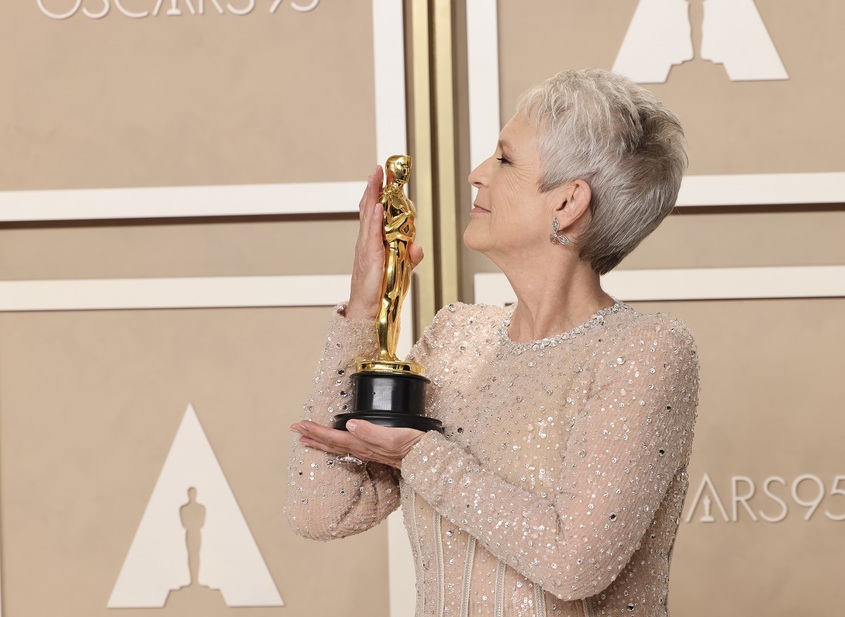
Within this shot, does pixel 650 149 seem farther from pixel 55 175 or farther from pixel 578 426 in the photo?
pixel 55 175

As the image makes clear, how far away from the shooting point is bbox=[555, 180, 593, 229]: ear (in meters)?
1.45

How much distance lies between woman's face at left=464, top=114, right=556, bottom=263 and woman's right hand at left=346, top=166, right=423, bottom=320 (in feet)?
0.40

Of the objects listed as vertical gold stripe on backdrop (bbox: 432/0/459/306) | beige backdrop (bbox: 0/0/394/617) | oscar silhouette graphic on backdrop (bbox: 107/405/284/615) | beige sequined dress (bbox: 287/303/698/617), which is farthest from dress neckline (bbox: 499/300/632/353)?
oscar silhouette graphic on backdrop (bbox: 107/405/284/615)

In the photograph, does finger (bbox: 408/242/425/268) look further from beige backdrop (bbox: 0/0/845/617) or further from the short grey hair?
beige backdrop (bbox: 0/0/845/617)

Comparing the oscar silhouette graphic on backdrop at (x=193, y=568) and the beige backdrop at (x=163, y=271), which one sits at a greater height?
the beige backdrop at (x=163, y=271)

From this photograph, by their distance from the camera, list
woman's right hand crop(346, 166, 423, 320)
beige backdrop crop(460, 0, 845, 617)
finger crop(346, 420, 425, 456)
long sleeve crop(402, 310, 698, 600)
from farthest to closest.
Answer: beige backdrop crop(460, 0, 845, 617) → woman's right hand crop(346, 166, 423, 320) → finger crop(346, 420, 425, 456) → long sleeve crop(402, 310, 698, 600)

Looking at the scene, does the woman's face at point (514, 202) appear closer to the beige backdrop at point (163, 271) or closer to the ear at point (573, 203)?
the ear at point (573, 203)

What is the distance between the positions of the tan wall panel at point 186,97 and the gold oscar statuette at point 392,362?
78cm

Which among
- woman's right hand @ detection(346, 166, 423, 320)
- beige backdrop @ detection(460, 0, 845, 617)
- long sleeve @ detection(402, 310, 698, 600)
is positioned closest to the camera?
long sleeve @ detection(402, 310, 698, 600)

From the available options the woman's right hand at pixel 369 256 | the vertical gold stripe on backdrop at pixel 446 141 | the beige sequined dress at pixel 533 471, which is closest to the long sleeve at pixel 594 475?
the beige sequined dress at pixel 533 471

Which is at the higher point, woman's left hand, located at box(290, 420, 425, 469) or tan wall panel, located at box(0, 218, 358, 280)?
tan wall panel, located at box(0, 218, 358, 280)

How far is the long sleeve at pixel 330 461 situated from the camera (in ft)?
5.08

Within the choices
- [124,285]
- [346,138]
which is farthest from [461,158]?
[124,285]

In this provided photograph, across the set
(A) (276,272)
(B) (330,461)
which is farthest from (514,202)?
(A) (276,272)
